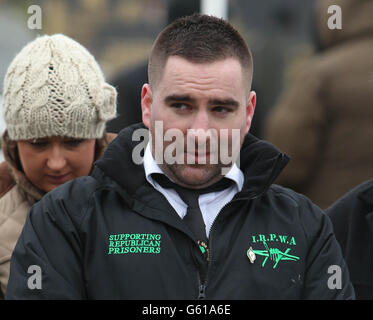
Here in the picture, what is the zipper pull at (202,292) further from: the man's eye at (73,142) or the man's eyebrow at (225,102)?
the man's eye at (73,142)

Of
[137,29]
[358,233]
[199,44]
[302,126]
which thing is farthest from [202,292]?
[137,29]

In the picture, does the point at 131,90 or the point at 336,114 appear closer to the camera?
the point at 336,114

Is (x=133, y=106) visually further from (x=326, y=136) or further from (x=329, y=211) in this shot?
(x=329, y=211)

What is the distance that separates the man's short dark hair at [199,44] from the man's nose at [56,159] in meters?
0.76

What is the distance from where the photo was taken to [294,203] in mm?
2602

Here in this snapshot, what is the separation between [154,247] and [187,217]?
0.17m

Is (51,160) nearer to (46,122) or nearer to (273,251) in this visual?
(46,122)

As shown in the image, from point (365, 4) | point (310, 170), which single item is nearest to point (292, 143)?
point (310, 170)

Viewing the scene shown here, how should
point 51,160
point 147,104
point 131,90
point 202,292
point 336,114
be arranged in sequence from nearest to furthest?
point 202,292
point 147,104
point 51,160
point 336,114
point 131,90

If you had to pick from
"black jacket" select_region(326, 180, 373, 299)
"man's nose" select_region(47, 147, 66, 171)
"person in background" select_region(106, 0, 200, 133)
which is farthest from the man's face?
"person in background" select_region(106, 0, 200, 133)

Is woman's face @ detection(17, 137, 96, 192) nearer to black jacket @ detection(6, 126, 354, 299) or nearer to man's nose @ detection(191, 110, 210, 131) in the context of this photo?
black jacket @ detection(6, 126, 354, 299)

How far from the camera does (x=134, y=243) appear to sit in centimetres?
242

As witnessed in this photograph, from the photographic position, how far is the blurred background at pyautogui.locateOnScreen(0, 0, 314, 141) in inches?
242

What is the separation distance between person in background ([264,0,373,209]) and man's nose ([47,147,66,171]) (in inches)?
72.1
